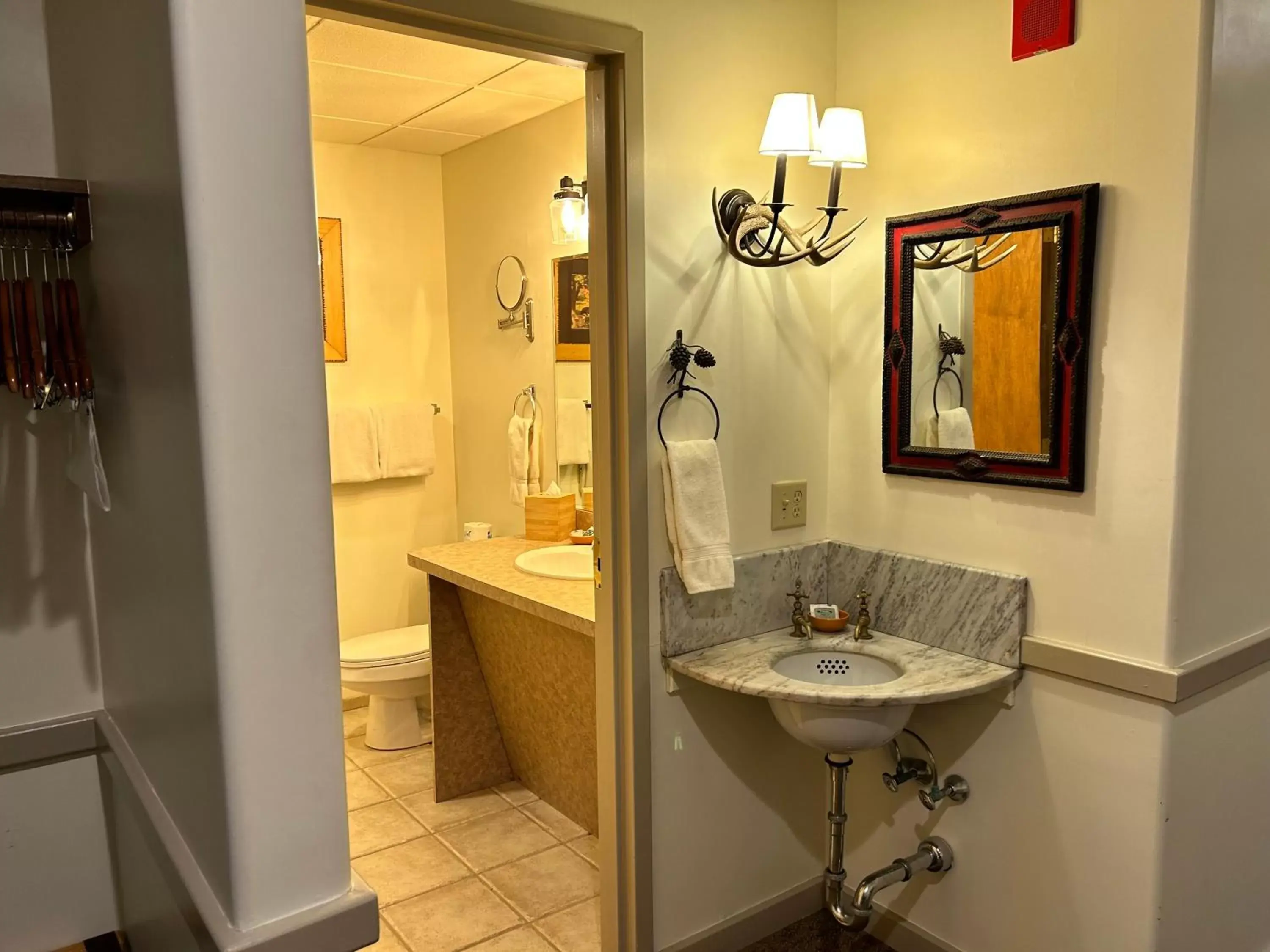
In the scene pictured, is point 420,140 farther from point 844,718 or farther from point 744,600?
point 844,718

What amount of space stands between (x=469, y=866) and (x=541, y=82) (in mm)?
2464

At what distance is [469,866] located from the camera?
2869 mm

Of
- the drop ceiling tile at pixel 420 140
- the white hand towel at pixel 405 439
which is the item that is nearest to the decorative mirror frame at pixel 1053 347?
the drop ceiling tile at pixel 420 140

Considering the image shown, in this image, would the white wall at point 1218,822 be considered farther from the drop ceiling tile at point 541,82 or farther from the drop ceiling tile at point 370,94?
the drop ceiling tile at point 370,94

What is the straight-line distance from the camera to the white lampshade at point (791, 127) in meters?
2.01

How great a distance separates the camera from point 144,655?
1312mm

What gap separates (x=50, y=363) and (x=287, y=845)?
0.82m

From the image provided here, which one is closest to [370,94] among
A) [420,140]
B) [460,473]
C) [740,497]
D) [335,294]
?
[420,140]

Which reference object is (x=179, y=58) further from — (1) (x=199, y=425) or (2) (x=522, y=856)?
(2) (x=522, y=856)

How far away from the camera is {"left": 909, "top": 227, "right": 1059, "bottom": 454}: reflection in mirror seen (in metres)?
1.98

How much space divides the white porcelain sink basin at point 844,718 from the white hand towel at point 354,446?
2299mm

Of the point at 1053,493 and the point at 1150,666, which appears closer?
the point at 1150,666

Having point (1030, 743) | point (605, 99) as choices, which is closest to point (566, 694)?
point (1030, 743)

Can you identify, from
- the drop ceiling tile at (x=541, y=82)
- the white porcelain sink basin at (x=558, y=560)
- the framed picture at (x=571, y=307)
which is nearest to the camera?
the drop ceiling tile at (x=541, y=82)
